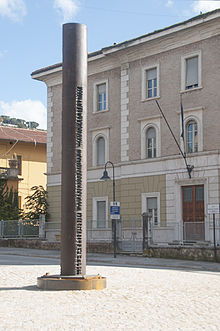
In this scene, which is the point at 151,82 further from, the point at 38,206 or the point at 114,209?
the point at 38,206

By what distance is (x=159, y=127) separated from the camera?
107 feet

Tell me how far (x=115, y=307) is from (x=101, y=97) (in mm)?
28267

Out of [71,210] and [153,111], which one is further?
[153,111]

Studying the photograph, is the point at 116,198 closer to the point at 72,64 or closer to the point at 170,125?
the point at 170,125

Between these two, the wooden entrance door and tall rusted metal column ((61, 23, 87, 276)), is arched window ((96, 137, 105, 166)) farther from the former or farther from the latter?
tall rusted metal column ((61, 23, 87, 276))

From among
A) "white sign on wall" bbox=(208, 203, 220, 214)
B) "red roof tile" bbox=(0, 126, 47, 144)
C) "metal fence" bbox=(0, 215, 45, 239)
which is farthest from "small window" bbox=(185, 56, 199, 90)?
"red roof tile" bbox=(0, 126, 47, 144)

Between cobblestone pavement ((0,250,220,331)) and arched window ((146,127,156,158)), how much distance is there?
20.0 metres

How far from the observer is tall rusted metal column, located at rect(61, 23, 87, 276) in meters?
12.4

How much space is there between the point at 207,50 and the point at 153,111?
16.1 ft

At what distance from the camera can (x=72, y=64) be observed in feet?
42.3

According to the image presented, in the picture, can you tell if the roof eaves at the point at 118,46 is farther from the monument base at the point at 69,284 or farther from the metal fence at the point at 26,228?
the monument base at the point at 69,284

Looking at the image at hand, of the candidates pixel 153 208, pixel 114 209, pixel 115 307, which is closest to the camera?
pixel 115 307

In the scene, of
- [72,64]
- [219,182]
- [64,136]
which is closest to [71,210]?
[64,136]

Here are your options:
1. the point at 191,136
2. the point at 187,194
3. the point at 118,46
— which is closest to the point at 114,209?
the point at 187,194
